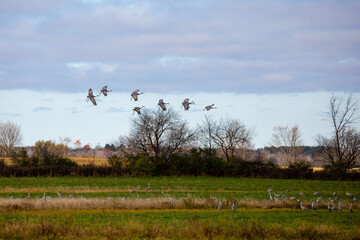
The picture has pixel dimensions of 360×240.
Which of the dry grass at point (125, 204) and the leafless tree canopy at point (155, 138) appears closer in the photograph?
the dry grass at point (125, 204)

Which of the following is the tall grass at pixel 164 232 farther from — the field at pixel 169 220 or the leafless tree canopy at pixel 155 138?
the leafless tree canopy at pixel 155 138

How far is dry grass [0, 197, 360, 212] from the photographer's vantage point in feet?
78.7

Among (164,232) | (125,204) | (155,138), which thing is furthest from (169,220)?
(155,138)

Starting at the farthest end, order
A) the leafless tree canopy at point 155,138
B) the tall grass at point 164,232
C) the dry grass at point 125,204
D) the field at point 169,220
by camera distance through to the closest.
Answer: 1. the leafless tree canopy at point 155,138
2. the dry grass at point 125,204
3. the field at point 169,220
4. the tall grass at point 164,232

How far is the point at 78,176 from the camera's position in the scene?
55.4 metres

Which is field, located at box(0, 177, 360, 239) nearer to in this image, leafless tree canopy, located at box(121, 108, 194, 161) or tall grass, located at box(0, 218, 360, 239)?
tall grass, located at box(0, 218, 360, 239)

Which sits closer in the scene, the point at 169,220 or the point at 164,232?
the point at 164,232

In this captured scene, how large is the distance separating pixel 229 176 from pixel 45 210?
38.5 meters

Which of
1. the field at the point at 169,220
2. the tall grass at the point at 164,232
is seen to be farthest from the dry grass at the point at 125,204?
the tall grass at the point at 164,232

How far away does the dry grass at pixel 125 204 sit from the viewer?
24.0m

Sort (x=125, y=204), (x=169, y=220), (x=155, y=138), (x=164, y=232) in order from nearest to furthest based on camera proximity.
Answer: (x=164, y=232)
(x=169, y=220)
(x=125, y=204)
(x=155, y=138)

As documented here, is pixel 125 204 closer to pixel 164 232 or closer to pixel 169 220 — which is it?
pixel 169 220

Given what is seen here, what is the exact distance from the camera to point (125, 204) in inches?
975

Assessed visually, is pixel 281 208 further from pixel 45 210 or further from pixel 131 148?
pixel 131 148
